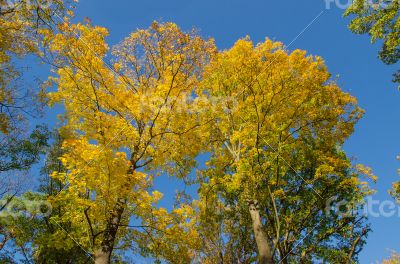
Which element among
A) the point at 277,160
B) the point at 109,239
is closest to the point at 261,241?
the point at 277,160

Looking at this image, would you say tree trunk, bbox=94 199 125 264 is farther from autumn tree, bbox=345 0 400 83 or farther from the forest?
autumn tree, bbox=345 0 400 83

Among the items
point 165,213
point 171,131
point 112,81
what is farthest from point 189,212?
point 112,81

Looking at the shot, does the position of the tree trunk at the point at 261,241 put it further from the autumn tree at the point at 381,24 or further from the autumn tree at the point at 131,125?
the autumn tree at the point at 381,24

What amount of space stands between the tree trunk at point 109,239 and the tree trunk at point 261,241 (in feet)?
15.2

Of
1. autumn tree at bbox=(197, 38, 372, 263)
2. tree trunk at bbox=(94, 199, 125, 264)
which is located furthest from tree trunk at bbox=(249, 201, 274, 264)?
tree trunk at bbox=(94, 199, 125, 264)

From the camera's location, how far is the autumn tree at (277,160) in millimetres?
12594

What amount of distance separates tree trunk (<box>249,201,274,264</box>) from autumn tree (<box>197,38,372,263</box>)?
35 mm

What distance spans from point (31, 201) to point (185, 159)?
6.63m

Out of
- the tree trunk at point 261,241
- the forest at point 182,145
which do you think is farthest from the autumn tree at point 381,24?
the tree trunk at point 261,241

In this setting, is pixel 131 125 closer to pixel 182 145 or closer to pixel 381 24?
pixel 182 145

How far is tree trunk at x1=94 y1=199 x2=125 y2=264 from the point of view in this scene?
855 cm

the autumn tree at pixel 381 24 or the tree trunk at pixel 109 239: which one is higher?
the autumn tree at pixel 381 24

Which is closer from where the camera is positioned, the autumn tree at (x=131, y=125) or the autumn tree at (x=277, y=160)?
the autumn tree at (x=131, y=125)

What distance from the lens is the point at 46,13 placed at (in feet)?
22.4
